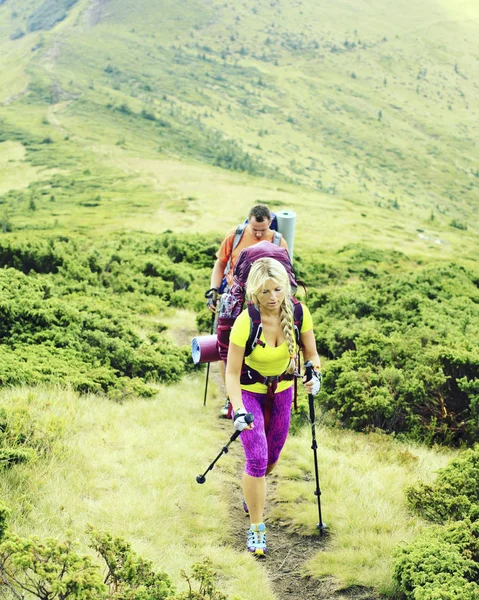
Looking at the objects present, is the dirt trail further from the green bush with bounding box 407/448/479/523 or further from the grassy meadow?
the green bush with bounding box 407/448/479/523

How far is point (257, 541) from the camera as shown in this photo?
17.0 ft

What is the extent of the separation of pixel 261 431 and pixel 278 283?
120cm

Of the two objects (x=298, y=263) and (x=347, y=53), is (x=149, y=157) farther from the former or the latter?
(x=347, y=53)

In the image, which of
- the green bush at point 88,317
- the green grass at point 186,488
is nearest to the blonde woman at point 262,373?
the green grass at point 186,488

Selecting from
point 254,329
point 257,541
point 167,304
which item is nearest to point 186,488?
point 257,541

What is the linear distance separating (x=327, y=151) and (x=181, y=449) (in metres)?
131

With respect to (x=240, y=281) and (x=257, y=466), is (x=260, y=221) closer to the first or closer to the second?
(x=240, y=281)

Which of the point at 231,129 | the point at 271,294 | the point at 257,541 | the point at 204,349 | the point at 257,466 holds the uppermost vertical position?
the point at 271,294

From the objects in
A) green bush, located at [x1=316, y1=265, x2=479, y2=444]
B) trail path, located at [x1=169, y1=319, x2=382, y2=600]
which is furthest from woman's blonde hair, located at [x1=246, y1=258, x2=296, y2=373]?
green bush, located at [x1=316, y1=265, x2=479, y2=444]

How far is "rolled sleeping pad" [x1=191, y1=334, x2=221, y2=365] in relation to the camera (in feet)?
21.1

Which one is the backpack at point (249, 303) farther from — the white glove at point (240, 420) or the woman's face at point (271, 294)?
the white glove at point (240, 420)

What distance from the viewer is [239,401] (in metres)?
4.88

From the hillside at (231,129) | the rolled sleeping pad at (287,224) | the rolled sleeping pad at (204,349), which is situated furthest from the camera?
the hillside at (231,129)

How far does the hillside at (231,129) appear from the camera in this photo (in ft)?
154
